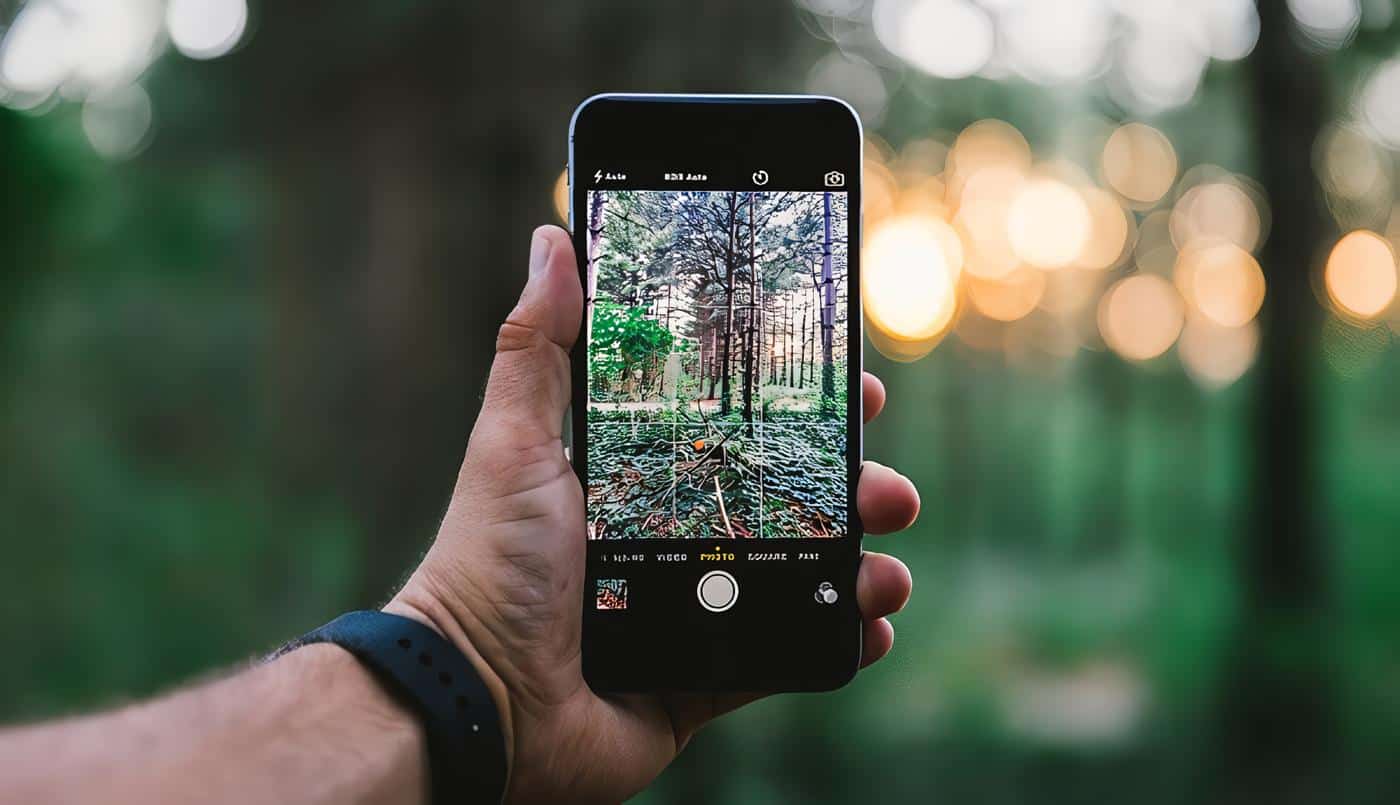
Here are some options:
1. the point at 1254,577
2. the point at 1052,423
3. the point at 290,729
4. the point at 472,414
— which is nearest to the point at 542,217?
the point at 472,414

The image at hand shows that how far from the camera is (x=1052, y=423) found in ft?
5.49

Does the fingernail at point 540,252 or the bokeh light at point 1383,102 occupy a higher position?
the bokeh light at point 1383,102

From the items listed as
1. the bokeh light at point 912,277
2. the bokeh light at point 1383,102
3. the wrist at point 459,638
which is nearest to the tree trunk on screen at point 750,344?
the wrist at point 459,638

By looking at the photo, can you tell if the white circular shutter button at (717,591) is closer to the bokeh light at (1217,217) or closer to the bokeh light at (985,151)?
the bokeh light at (985,151)

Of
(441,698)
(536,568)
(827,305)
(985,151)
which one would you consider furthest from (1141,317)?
(441,698)

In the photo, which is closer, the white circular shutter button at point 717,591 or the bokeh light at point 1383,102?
the white circular shutter button at point 717,591

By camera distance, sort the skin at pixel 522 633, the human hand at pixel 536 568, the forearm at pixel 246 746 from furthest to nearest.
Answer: the human hand at pixel 536 568
the skin at pixel 522 633
the forearm at pixel 246 746

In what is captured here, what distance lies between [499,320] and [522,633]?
86 cm

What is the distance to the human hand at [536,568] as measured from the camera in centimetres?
79

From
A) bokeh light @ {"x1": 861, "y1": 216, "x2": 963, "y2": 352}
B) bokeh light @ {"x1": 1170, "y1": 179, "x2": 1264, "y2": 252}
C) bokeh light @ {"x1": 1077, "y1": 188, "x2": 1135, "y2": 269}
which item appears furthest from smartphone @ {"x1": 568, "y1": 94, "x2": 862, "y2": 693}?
bokeh light @ {"x1": 1170, "y1": 179, "x2": 1264, "y2": 252}

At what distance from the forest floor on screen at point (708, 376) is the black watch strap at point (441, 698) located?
0.56 feet

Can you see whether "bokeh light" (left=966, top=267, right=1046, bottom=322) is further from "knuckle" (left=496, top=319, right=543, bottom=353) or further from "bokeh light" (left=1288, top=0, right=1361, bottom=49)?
"knuckle" (left=496, top=319, right=543, bottom=353)

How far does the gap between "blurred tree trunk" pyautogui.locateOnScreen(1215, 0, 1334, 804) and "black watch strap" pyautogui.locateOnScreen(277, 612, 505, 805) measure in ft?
4.80

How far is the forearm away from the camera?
0.55 m
